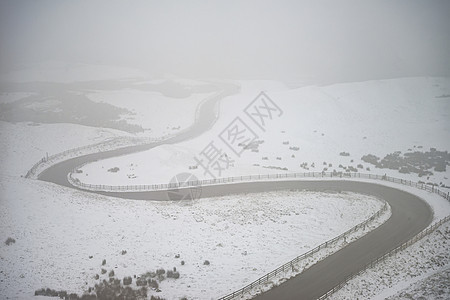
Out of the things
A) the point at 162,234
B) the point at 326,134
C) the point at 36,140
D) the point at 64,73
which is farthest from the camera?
the point at 64,73

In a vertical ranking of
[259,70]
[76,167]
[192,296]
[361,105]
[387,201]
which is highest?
[259,70]

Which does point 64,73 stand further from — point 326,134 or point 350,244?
point 350,244

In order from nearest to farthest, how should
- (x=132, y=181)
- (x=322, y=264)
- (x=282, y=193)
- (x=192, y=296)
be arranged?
(x=192, y=296) < (x=322, y=264) < (x=282, y=193) < (x=132, y=181)

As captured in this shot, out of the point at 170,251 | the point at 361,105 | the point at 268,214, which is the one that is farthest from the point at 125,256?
the point at 361,105

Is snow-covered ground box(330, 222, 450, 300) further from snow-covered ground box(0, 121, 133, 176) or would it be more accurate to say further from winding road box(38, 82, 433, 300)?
snow-covered ground box(0, 121, 133, 176)

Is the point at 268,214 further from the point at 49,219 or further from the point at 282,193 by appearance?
the point at 49,219

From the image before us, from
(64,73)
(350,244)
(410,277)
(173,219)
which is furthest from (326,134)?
(64,73)
